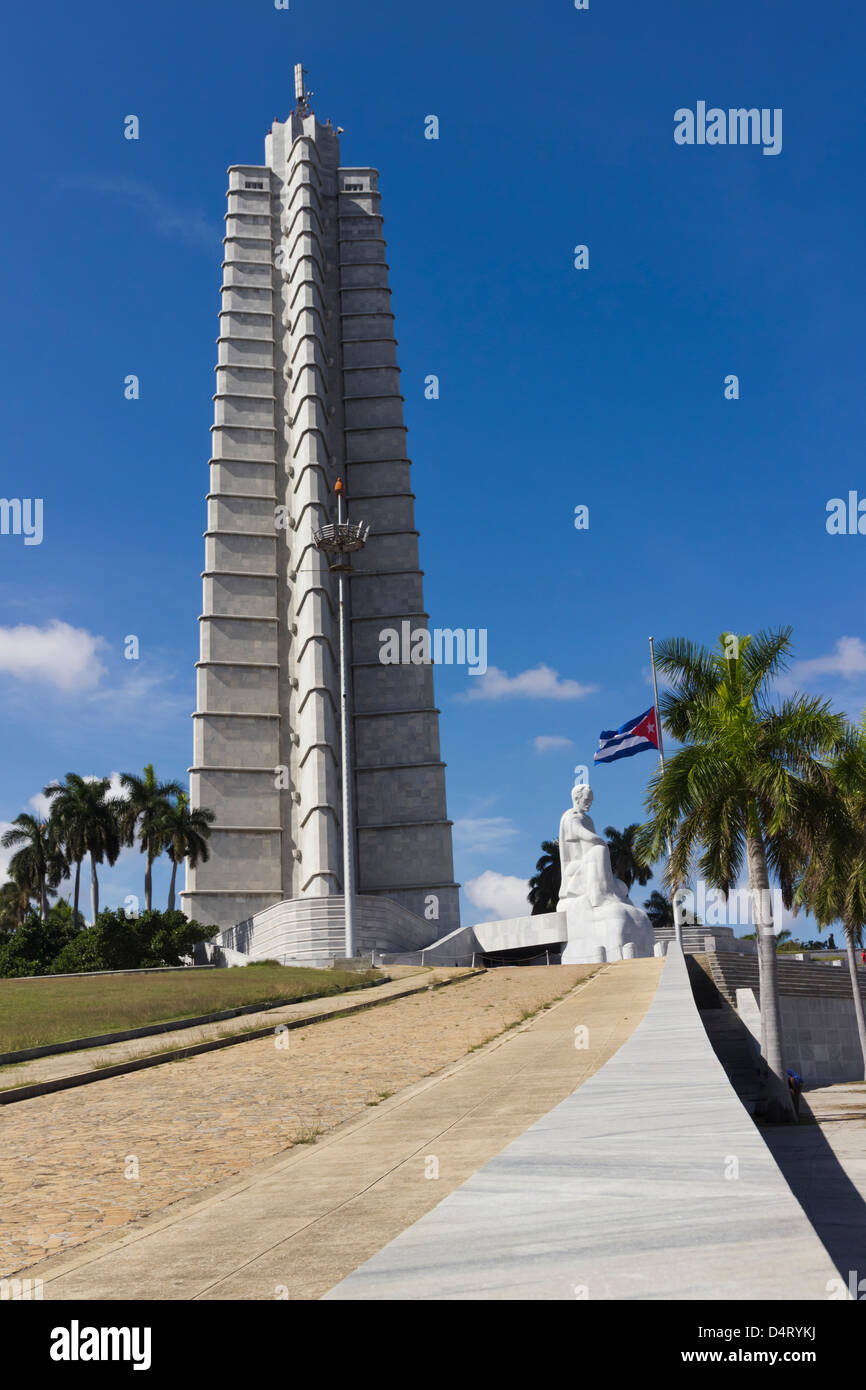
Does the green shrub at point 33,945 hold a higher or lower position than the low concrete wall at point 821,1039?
higher

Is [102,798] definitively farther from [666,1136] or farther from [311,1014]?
[666,1136]

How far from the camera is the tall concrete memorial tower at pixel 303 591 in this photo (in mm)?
65062

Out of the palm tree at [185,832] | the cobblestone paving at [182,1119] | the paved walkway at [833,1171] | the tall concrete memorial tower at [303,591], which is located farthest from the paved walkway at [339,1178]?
the palm tree at [185,832]

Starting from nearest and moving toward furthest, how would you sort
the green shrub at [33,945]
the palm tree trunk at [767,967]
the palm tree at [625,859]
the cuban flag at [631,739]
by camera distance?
the palm tree trunk at [767,967], the cuban flag at [631,739], the green shrub at [33,945], the palm tree at [625,859]

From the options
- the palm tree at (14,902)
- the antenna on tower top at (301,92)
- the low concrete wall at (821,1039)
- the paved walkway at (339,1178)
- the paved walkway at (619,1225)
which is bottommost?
the low concrete wall at (821,1039)

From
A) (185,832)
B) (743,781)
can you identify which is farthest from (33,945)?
(743,781)

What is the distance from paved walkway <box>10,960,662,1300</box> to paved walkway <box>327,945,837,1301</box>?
0.82 metres

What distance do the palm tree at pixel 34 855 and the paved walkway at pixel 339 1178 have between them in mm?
60120

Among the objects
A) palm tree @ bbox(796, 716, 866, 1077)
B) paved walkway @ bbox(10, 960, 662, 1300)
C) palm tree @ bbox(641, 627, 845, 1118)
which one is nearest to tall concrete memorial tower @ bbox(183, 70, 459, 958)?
palm tree @ bbox(796, 716, 866, 1077)

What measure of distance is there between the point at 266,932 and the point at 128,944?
6.06m

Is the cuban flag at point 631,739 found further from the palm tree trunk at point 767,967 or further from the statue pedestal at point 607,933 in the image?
the palm tree trunk at point 767,967

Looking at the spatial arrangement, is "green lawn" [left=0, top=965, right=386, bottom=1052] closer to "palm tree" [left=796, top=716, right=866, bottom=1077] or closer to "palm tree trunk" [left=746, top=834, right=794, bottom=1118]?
"palm tree trunk" [left=746, top=834, right=794, bottom=1118]

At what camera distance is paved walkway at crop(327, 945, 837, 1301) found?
2.91 metres
